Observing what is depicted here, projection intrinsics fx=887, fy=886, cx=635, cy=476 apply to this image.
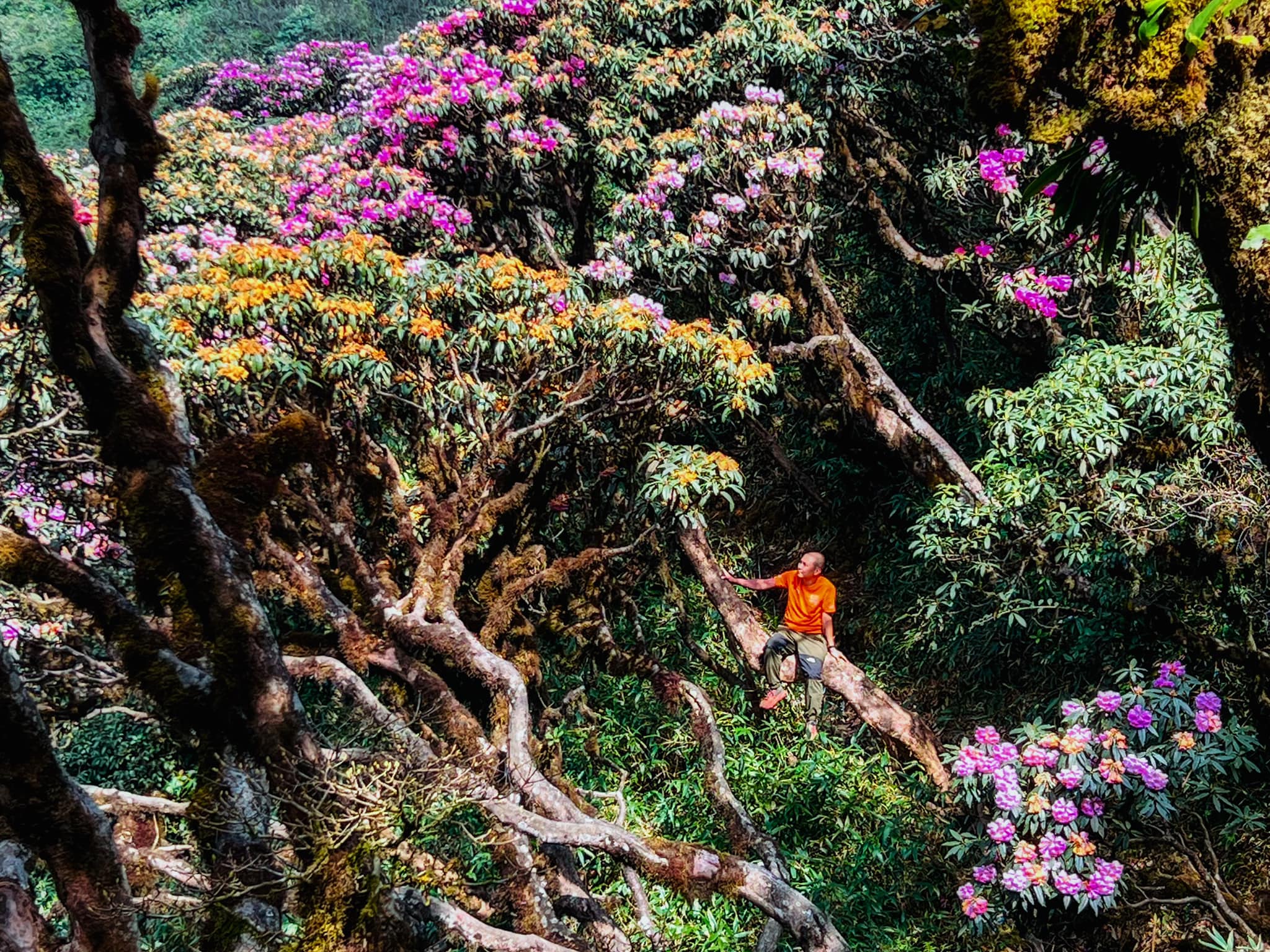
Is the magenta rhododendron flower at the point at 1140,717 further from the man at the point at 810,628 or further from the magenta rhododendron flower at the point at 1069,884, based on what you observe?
the man at the point at 810,628

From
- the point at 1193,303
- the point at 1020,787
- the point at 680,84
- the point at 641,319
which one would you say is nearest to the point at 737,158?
the point at 680,84

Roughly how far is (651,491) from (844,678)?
2.17 meters

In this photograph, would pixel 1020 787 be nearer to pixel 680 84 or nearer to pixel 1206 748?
pixel 1206 748

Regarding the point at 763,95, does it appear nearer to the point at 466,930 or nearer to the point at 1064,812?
the point at 1064,812

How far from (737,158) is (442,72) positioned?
2.95 m

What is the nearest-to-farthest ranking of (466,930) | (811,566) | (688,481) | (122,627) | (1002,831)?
1. (122,627)
2. (466,930)
3. (1002,831)
4. (688,481)
5. (811,566)

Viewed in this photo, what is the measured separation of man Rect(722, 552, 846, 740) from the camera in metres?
6.41

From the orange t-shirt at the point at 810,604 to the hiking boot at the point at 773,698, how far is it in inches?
22.0

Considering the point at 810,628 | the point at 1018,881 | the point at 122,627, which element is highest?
the point at 122,627

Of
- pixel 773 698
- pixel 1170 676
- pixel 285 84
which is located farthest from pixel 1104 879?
pixel 285 84

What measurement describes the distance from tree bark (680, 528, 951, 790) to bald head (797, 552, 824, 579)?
68cm

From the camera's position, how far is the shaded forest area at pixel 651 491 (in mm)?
2912

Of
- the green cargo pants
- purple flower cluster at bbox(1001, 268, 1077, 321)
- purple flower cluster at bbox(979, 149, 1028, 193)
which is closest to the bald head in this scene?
the green cargo pants

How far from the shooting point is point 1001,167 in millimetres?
6957
